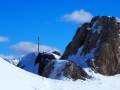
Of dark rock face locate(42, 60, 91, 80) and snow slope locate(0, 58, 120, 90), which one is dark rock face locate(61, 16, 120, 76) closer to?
snow slope locate(0, 58, 120, 90)

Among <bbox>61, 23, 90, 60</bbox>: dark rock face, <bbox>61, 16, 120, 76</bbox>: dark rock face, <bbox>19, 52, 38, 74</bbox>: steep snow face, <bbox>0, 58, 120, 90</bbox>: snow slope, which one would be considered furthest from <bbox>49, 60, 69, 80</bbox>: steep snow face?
<bbox>19, 52, 38, 74</bbox>: steep snow face

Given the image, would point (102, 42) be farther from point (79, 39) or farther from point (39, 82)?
point (39, 82)

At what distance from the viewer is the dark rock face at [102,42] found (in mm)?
35500

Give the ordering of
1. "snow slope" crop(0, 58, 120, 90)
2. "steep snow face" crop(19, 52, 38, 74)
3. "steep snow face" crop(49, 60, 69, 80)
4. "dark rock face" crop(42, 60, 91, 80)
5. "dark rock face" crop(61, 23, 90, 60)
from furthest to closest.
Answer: "steep snow face" crop(19, 52, 38, 74) < "dark rock face" crop(61, 23, 90, 60) < "steep snow face" crop(49, 60, 69, 80) < "dark rock face" crop(42, 60, 91, 80) < "snow slope" crop(0, 58, 120, 90)

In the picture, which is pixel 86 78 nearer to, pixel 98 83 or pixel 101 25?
pixel 98 83

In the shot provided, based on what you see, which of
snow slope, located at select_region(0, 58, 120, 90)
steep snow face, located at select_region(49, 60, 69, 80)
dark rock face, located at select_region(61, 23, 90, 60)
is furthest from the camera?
dark rock face, located at select_region(61, 23, 90, 60)

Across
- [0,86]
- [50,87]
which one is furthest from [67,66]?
[0,86]

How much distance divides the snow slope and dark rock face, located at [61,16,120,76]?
1964 mm

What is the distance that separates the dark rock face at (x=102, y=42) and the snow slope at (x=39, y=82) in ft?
6.44

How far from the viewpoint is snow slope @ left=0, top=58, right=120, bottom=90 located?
20812mm

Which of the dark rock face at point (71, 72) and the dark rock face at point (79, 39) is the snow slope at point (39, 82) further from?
the dark rock face at point (79, 39)

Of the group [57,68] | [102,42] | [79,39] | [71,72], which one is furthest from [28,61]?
[71,72]

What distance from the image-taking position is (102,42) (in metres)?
37.0

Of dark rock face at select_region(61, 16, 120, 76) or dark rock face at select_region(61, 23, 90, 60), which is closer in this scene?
dark rock face at select_region(61, 16, 120, 76)
